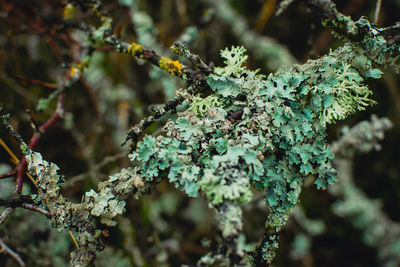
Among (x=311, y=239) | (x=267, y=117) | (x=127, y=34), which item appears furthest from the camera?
(x=311, y=239)

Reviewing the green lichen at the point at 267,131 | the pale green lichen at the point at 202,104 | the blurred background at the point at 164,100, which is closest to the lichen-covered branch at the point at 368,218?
the blurred background at the point at 164,100

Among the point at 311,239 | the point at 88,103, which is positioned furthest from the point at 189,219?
the point at 88,103

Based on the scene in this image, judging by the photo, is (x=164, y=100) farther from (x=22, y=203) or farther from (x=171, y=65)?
(x=22, y=203)

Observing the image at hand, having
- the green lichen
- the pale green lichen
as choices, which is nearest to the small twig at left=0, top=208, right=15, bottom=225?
the green lichen

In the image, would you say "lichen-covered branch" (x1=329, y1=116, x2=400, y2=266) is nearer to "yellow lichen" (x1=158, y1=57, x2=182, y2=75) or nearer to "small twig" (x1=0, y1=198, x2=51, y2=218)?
"yellow lichen" (x1=158, y1=57, x2=182, y2=75)

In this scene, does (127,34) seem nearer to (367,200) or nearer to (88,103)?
(88,103)

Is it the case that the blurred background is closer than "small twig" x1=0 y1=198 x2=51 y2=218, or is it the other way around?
"small twig" x1=0 y1=198 x2=51 y2=218

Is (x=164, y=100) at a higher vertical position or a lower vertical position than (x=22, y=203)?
higher

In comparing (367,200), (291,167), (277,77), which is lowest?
(291,167)

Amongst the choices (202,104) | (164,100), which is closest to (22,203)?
(202,104)

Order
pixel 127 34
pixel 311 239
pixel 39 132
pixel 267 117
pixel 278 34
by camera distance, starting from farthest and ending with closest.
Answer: pixel 278 34 < pixel 311 239 < pixel 127 34 < pixel 39 132 < pixel 267 117

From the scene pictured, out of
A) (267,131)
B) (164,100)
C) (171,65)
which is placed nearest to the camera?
(267,131)
